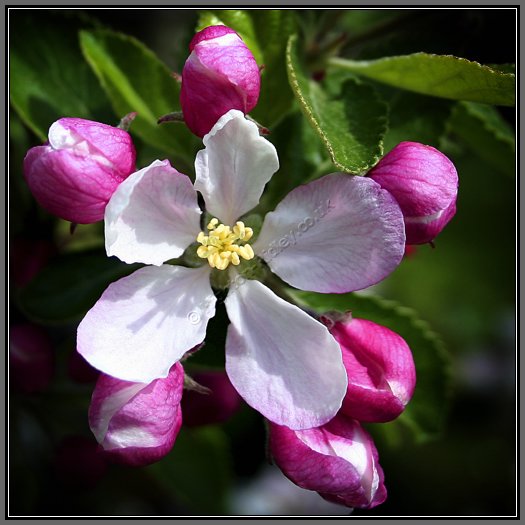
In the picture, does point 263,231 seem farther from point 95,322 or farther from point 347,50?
point 347,50

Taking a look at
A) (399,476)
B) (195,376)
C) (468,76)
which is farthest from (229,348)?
(399,476)

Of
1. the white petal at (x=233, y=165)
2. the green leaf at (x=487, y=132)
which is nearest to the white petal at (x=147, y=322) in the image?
the white petal at (x=233, y=165)

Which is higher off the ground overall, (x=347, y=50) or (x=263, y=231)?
(x=347, y=50)

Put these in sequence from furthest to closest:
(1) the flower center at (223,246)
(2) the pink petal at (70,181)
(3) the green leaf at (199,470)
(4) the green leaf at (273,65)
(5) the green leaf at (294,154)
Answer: (3) the green leaf at (199,470), (5) the green leaf at (294,154), (4) the green leaf at (273,65), (1) the flower center at (223,246), (2) the pink petal at (70,181)

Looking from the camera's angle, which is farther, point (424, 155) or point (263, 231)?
point (263, 231)

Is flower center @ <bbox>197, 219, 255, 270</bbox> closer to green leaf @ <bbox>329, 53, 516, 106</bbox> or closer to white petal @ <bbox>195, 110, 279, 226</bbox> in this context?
white petal @ <bbox>195, 110, 279, 226</bbox>

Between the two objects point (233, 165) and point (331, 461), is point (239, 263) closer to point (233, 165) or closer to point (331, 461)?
point (233, 165)

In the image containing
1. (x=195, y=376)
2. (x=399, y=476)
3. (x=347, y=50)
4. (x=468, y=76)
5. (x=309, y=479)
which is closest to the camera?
(x=309, y=479)

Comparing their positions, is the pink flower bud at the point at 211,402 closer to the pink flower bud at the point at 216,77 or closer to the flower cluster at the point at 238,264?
the flower cluster at the point at 238,264
